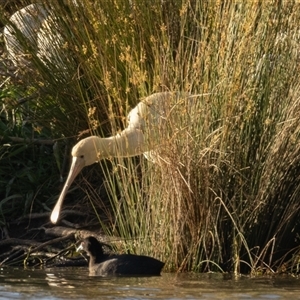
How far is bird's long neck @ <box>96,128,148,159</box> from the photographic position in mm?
8031

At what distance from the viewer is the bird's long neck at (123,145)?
8031mm

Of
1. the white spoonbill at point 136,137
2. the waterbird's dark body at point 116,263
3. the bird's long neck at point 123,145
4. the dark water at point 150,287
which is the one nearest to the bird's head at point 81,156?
the white spoonbill at point 136,137

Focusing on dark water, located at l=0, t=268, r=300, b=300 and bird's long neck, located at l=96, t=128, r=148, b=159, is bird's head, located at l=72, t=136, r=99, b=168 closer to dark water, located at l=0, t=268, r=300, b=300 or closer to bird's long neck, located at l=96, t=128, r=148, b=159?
bird's long neck, located at l=96, t=128, r=148, b=159

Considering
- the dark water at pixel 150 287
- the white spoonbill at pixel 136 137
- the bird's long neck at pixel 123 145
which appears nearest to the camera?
the dark water at pixel 150 287

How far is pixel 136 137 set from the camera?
8.29 m

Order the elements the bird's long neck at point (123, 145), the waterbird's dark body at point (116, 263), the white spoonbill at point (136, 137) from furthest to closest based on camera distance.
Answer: the bird's long neck at point (123, 145)
the white spoonbill at point (136, 137)
the waterbird's dark body at point (116, 263)

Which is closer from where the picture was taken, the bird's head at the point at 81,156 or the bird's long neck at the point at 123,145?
the bird's long neck at the point at 123,145

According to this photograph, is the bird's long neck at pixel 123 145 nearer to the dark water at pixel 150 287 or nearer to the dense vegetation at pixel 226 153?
the dense vegetation at pixel 226 153

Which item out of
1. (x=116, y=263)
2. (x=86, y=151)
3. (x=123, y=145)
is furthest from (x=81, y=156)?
(x=116, y=263)

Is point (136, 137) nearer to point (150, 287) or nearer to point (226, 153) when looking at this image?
point (226, 153)

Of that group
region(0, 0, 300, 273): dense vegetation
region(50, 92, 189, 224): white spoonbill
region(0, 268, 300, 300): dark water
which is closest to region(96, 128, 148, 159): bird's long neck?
region(50, 92, 189, 224): white spoonbill

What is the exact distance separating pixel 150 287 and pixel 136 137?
1.45 metres

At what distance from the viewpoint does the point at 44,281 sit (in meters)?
7.70

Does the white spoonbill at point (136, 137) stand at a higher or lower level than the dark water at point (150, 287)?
higher
